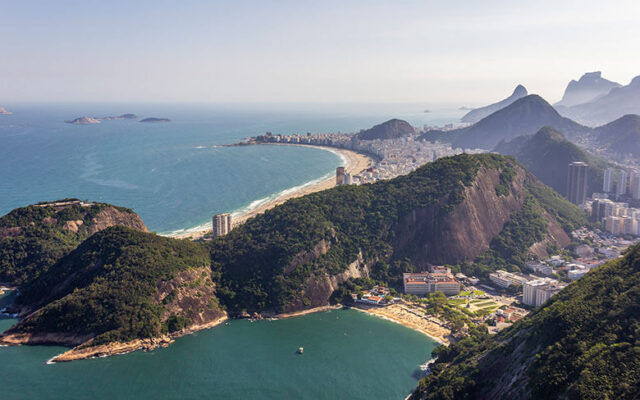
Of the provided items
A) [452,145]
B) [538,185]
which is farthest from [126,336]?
[452,145]

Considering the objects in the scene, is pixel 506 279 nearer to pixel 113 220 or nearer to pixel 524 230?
pixel 524 230

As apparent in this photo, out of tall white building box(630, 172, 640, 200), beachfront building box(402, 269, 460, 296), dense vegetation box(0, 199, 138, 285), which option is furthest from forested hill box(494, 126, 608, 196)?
dense vegetation box(0, 199, 138, 285)

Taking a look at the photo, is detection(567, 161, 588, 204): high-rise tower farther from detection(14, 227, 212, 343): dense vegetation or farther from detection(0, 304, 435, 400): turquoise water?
detection(14, 227, 212, 343): dense vegetation

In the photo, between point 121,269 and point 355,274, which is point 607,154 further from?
point 121,269

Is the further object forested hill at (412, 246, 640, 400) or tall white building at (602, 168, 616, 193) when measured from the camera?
tall white building at (602, 168, 616, 193)

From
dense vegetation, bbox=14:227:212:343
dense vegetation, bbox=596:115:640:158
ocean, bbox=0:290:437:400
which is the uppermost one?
dense vegetation, bbox=596:115:640:158

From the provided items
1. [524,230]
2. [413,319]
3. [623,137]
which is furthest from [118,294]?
[623,137]
